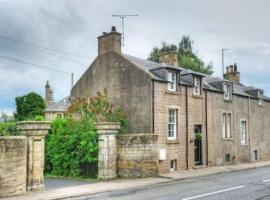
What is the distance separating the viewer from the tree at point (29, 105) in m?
53.9

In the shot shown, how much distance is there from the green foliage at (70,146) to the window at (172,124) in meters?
5.52

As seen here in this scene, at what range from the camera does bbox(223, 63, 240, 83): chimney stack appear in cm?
3938

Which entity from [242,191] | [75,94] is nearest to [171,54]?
[75,94]

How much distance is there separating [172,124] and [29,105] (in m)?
34.6

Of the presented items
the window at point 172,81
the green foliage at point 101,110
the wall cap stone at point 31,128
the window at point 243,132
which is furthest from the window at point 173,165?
the wall cap stone at point 31,128

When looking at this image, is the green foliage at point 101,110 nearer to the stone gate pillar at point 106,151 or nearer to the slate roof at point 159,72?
the slate roof at point 159,72

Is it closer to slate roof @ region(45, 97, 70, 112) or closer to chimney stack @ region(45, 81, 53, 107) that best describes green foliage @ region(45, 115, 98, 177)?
slate roof @ region(45, 97, 70, 112)

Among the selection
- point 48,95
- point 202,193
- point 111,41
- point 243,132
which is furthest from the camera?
point 48,95

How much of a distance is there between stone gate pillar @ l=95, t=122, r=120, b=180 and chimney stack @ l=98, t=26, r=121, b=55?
7.75 meters

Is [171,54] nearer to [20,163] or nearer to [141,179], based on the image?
[141,179]

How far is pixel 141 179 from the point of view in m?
20.2

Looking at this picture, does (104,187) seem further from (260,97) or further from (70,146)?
(260,97)

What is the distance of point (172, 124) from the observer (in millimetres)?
25047

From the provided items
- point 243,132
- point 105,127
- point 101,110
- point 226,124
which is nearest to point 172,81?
point 101,110
